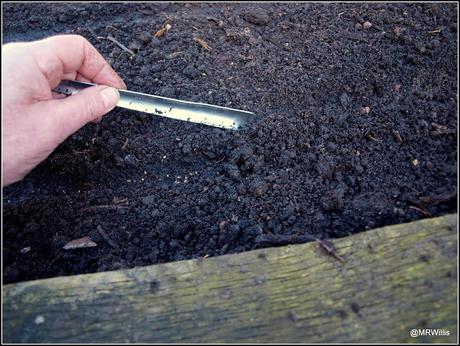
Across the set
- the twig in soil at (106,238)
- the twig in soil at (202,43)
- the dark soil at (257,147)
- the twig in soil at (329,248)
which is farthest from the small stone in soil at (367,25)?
the twig in soil at (106,238)

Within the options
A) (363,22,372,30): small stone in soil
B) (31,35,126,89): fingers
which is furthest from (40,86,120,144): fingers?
(363,22,372,30): small stone in soil

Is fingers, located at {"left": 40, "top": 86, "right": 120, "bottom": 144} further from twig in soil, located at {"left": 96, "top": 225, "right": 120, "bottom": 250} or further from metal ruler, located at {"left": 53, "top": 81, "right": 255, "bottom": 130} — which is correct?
twig in soil, located at {"left": 96, "top": 225, "right": 120, "bottom": 250}

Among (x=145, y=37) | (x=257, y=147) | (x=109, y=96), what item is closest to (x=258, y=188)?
(x=257, y=147)

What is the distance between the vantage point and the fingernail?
6.05ft

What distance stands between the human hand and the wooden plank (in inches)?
22.1

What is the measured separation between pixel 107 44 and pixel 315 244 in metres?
1.70

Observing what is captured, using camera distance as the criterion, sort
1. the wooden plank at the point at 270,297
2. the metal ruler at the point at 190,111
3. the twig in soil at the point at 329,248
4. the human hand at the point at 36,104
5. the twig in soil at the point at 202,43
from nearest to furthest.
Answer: the wooden plank at the point at 270,297
the twig in soil at the point at 329,248
the human hand at the point at 36,104
the metal ruler at the point at 190,111
the twig in soil at the point at 202,43

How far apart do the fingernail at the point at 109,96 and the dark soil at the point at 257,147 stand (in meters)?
0.24

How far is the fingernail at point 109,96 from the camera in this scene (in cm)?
184

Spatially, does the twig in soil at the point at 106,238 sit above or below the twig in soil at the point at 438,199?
below

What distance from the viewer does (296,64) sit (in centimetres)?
225

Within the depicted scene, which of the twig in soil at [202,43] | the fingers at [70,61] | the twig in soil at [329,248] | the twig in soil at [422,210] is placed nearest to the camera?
the twig in soil at [329,248]

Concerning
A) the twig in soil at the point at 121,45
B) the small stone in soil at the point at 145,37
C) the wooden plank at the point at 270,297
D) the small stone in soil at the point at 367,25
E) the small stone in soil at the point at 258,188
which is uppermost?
the small stone in soil at the point at 367,25

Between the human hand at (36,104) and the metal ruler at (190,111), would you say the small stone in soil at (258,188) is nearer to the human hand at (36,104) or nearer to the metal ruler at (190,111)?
the metal ruler at (190,111)
